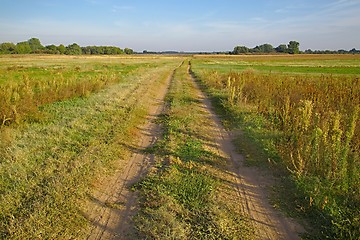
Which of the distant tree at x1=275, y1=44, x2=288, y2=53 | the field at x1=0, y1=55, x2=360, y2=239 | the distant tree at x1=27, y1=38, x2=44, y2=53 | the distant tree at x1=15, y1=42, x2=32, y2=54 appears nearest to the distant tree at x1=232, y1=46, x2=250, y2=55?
the distant tree at x1=275, y1=44, x2=288, y2=53

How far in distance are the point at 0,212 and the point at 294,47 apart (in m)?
150

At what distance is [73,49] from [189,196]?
140m

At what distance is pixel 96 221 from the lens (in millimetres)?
3977

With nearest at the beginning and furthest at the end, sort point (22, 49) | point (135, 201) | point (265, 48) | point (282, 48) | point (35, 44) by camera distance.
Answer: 1. point (135, 201)
2. point (22, 49)
3. point (35, 44)
4. point (282, 48)
5. point (265, 48)

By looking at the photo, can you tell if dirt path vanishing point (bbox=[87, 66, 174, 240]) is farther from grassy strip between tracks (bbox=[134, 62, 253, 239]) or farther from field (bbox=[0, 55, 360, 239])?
grassy strip between tracks (bbox=[134, 62, 253, 239])

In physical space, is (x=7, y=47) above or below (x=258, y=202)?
above

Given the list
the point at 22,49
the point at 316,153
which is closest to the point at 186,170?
the point at 316,153

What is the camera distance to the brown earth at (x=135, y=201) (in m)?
3.79

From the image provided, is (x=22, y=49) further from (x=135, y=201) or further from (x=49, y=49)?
(x=135, y=201)

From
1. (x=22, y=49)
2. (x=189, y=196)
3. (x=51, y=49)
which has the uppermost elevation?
(x=51, y=49)

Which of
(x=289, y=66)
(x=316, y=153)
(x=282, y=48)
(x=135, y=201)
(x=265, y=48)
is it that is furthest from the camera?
(x=265, y=48)

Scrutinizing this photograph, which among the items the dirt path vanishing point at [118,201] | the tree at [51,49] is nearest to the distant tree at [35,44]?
the tree at [51,49]

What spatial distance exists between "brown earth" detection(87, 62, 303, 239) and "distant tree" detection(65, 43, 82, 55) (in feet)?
434

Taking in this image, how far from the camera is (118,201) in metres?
4.53
